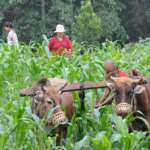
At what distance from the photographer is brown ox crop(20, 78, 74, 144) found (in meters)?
7.12

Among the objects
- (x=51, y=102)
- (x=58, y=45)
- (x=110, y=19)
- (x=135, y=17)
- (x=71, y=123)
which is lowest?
(x=71, y=123)

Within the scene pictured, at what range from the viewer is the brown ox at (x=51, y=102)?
7.12 meters

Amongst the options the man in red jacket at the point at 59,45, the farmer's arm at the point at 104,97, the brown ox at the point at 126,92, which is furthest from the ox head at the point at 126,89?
the man in red jacket at the point at 59,45

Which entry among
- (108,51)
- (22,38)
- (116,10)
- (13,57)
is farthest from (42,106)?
(116,10)

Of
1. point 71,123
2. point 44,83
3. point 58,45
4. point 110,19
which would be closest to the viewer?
point 44,83

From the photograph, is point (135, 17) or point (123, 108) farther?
point (135, 17)

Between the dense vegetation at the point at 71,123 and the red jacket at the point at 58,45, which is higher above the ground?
the red jacket at the point at 58,45

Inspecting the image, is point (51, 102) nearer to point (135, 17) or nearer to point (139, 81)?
point (139, 81)

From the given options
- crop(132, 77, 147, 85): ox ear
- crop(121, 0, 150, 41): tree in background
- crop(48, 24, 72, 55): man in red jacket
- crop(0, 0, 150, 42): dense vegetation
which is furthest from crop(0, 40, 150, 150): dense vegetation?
crop(121, 0, 150, 41): tree in background

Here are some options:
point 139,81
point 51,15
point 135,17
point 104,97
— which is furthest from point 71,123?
point 135,17

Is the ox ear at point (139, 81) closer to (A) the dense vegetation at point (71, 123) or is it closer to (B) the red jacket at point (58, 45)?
(A) the dense vegetation at point (71, 123)

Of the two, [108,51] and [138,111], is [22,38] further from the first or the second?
[138,111]

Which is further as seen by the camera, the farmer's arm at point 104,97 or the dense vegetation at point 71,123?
the farmer's arm at point 104,97

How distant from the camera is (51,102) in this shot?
7.35 m
